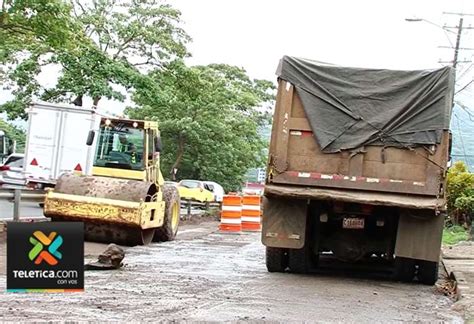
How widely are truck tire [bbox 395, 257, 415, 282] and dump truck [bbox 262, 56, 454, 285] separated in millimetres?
70

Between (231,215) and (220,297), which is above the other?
(231,215)

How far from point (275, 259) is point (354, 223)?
139cm

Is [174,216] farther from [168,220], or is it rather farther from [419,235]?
[419,235]

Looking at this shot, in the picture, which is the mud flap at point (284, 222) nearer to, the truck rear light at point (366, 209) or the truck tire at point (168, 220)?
the truck rear light at point (366, 209)

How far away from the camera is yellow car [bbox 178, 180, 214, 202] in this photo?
136 ft

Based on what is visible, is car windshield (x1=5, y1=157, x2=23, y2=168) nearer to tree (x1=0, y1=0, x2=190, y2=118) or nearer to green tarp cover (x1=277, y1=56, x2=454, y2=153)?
tree (x1=0, y1=0, x2=190, y2=118)

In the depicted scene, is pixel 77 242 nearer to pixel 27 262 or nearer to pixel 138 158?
pixel 27 262

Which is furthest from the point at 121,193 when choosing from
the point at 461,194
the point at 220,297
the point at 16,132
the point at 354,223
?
the point at 16,132

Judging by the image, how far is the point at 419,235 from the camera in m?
11.9

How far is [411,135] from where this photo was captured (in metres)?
11.9

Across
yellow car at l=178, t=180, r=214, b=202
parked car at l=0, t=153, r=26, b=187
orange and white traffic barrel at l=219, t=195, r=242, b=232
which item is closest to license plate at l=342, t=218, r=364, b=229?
orange and white traffic barrel at l=219, t=195, r=242, b=232

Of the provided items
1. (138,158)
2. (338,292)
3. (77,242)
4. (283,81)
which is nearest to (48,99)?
(138,158)

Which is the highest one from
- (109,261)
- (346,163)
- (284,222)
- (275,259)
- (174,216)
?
(346,163)

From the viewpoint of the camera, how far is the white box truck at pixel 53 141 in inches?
971
